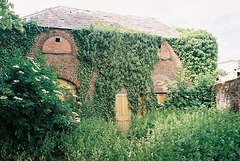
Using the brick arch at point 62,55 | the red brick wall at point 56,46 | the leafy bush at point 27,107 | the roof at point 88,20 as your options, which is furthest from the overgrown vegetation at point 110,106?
the roof at point 88,20

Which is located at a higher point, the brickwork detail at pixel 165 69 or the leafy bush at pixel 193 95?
the brickwork detail at pixel 165 69

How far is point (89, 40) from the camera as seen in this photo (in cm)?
884

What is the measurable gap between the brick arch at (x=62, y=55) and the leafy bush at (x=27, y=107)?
11.2 feet

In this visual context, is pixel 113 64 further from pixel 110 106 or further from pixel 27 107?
pixel 27 107

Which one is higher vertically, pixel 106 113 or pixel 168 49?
pixel 168 49

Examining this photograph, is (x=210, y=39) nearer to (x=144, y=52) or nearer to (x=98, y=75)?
(x=144, y=52)

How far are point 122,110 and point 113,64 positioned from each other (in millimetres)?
2280

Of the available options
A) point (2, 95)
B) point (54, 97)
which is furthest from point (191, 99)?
point (2, 95)

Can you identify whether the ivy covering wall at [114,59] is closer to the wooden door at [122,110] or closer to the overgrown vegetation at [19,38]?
the overgrown vegetation at [19,38]

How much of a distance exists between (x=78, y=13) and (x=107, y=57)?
374 cm

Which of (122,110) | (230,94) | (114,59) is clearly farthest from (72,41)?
(230,94)

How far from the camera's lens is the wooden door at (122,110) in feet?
29.2

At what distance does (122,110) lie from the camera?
29.5 ft

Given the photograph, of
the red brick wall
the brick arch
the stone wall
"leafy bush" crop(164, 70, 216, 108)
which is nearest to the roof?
the brick arch
